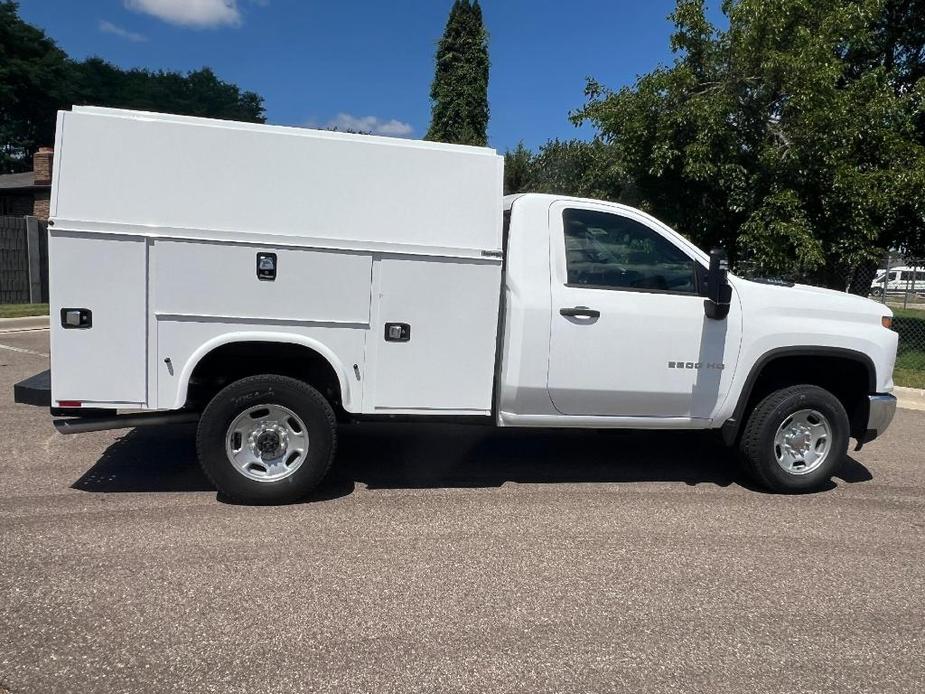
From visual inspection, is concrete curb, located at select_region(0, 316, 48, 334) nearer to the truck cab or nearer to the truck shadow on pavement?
the truck shadow on pavement

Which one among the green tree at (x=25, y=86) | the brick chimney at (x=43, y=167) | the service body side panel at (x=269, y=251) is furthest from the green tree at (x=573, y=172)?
the green tree at (x=25, y=86)

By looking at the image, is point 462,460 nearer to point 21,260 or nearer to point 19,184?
point 21,260

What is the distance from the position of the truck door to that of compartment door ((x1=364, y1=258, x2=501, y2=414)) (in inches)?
19.3

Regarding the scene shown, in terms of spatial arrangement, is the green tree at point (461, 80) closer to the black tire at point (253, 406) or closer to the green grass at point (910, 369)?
the green grass at point (910, 369)

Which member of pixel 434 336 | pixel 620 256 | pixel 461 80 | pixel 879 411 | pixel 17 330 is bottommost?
pixel 17 330

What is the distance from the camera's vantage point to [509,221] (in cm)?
522

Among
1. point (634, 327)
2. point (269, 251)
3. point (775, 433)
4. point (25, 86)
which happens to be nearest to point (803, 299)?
point (775, 433)

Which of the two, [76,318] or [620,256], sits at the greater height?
[620,256]

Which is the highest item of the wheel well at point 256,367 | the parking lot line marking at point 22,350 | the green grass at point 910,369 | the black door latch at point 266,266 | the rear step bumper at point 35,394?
the black door latch at point 266,266

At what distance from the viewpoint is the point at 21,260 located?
17359mm

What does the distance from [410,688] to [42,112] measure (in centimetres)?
4340

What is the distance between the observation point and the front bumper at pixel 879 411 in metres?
5.64

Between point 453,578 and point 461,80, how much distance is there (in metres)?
27.5

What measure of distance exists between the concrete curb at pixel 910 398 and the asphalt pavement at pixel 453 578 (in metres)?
3.66
